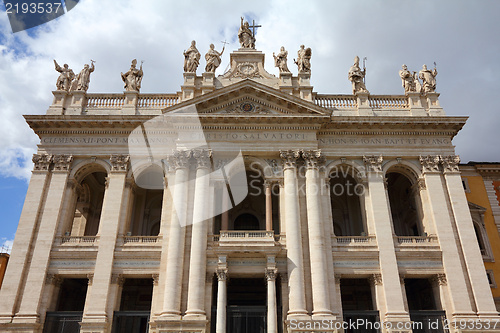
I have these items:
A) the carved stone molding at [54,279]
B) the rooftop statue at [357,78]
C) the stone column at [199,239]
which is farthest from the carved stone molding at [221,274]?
the rooftop statue at [357,78]

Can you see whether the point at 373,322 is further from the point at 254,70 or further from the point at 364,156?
the point at 254,70

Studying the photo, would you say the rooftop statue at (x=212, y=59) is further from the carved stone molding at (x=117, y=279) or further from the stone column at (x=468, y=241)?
the stone column at (x=468, y=241)

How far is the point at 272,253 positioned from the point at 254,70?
1346 centimetres

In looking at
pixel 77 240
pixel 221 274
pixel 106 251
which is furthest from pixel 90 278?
pixel 221 274

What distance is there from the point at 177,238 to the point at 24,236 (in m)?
9.06

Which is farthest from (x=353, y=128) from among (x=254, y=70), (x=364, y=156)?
(x=254, y=70)

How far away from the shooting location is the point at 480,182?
1243 inches

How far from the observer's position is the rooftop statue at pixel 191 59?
28.9m

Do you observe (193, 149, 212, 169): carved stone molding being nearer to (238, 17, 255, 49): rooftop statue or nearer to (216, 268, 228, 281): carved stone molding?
(216, 268, 228, 281): carved stone molding

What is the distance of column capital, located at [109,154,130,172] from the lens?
85.0 ft

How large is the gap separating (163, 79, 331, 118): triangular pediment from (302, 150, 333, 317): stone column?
2.90 meters

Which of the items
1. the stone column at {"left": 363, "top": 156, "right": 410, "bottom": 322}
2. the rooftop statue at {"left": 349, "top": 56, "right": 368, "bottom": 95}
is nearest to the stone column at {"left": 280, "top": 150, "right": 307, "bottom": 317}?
the stone column at {"left": 363, "top": 156, "right": 410, "bottom": 322}

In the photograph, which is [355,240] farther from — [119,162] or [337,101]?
[119,162]

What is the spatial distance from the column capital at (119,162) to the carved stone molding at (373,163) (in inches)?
600
